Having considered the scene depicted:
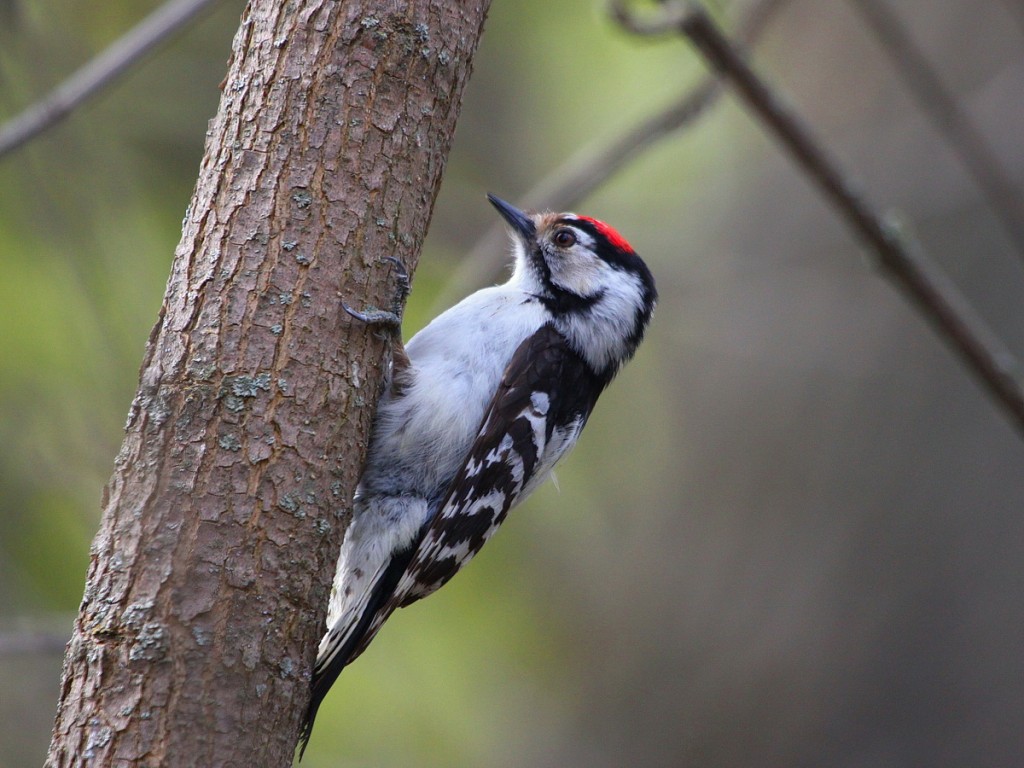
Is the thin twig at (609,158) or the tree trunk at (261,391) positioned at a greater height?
the thin twig at (609,158)

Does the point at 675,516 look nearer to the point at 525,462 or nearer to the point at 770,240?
the point at 770,240

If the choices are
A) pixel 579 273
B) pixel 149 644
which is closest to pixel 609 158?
pixel 579 273

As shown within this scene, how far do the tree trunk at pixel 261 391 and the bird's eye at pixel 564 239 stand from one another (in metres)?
1.52

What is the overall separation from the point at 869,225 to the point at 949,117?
0.67 m

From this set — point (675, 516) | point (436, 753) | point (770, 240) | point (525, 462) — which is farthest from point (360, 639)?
point (770, 240)

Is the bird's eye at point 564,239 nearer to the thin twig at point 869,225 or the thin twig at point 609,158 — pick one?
the thin twig at point 609,158

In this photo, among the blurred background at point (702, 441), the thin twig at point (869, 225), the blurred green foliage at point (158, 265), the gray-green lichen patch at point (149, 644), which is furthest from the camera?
the blurred background at point (702, 441)

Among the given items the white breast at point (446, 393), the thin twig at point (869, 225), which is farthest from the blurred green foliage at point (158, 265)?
the thin twig at point (869, 225)

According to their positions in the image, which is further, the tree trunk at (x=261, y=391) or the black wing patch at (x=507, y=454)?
the black wing patch at (x=507, y=454)

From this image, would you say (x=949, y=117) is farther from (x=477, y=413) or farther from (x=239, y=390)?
(x=239, y=390)

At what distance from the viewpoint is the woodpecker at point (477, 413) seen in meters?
3.45

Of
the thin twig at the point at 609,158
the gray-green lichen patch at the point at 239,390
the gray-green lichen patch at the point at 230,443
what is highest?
the thin twig at the point at 609,158

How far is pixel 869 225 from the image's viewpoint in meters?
4.06

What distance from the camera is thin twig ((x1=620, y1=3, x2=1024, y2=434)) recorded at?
12.5 feet
